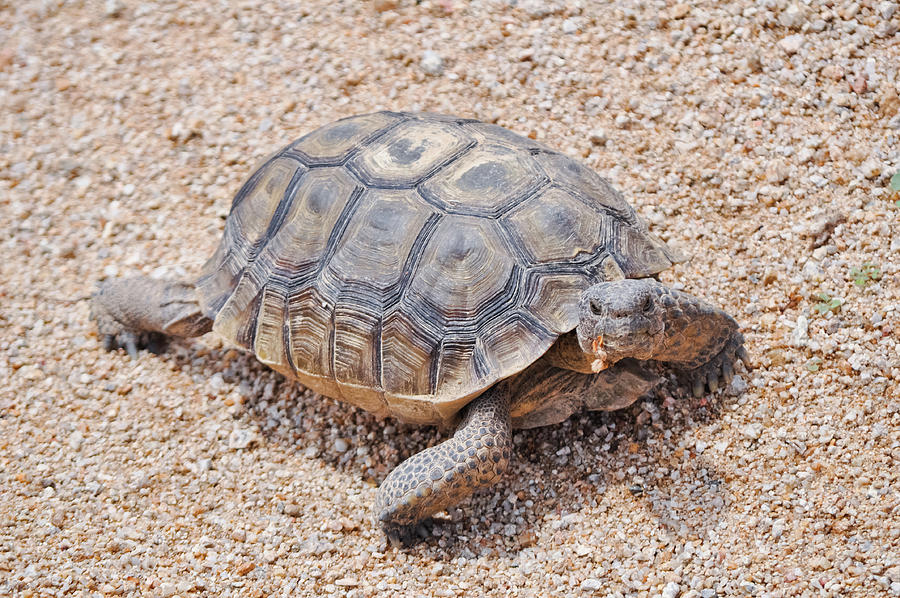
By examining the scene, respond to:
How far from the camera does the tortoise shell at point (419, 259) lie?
311 centimetres

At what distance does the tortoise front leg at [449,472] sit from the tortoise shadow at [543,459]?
0.65ft

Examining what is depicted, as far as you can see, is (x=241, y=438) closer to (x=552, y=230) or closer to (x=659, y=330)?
(x=552, y=230)

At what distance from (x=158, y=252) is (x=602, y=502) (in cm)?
293

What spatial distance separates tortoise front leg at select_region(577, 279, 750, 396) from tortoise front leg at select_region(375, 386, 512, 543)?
1.58ft

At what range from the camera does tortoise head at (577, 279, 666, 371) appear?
2.81 meters

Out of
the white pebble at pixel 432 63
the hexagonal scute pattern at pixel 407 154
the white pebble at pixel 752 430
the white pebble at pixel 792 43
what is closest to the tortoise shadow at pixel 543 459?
the white pebble at pixel 752 430

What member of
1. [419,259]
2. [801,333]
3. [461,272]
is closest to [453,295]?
[461,272]

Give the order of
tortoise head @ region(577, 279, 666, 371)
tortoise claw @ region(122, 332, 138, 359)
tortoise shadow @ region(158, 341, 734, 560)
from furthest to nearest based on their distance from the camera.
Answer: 1. tortoise claw @ region(122, 332, 138, 359)
2. tortoise shadow @ region(158, 341, 734, 560)
3. tortoise head @ region(577, 279, 666, 371)

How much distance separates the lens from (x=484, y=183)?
10.7 feet

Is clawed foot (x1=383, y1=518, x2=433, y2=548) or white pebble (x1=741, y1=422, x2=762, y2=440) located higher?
white pebble (x1=741, y1=422, x2=762, y2=440)

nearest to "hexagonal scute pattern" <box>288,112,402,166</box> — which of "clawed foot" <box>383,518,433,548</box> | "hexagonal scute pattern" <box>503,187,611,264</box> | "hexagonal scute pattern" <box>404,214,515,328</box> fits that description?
"hexagonal scute pattern" <box>404,214,515,328</box>

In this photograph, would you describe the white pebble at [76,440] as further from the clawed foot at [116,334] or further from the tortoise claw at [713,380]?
the tortoise claw at [713,380]

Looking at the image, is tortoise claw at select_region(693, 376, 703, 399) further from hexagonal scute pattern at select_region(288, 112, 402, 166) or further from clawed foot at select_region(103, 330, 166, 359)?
clawed foot at select_region(103, 330, 166, 359)

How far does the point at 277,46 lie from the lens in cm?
546
